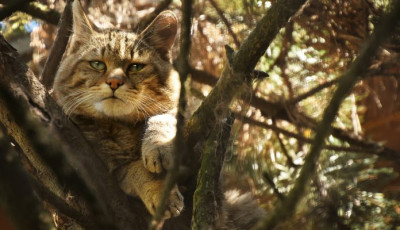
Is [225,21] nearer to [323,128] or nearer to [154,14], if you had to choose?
[154,14]

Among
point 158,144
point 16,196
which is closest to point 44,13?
point 158,144

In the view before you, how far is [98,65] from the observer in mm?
2732

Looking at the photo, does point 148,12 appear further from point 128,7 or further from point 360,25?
point 360,25

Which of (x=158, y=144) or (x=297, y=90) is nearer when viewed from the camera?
(x=158, y=144)

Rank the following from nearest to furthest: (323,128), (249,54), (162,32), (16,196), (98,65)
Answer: (16,196), (323,128), (249,54), (98,65), (162,32)

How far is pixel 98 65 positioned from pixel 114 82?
0.22 meters

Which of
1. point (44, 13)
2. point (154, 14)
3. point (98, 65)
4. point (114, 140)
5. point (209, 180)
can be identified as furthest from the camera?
point (154, 14)

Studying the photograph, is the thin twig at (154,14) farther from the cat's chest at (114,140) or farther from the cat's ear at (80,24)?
the cat's chest at (114,140)

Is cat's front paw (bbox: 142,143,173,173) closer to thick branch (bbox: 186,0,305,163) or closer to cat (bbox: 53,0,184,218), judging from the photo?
cat (bbox: 53,0,184,218)

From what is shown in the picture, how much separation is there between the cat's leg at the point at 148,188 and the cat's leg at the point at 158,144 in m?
0.05

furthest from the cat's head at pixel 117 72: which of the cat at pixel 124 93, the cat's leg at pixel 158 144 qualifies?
the cat's leg at pixel 158 144

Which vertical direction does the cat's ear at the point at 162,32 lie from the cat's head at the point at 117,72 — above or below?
above

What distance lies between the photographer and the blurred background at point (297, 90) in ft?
7.42

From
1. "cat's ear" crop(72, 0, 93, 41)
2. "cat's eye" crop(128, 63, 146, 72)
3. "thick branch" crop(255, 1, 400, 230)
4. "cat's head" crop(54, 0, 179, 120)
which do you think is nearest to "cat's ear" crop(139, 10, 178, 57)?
"cat's head" crop(54, 0, 179, 120)
